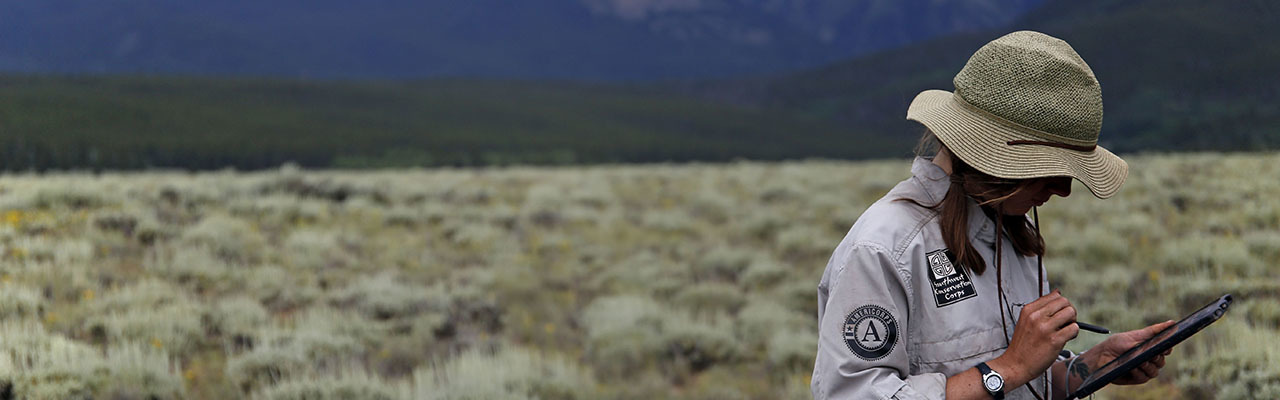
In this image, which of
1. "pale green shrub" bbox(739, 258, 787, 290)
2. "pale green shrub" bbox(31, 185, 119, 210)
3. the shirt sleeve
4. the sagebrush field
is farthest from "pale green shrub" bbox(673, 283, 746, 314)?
"pale green shrub" bbox(31, 185, 119, 210)

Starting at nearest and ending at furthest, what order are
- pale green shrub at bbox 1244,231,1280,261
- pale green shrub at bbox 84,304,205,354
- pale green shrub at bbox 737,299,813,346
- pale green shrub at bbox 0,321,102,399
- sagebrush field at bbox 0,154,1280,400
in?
pale green shrub at bbox 0,321,102,399, sagebrush field at bbox 0,154,1280,400, pale green shrub at bbox 84,304,205,354, pale green shrub at bbox 737,299,813,346, pale green shrub at bbox 1244,231,1280,261

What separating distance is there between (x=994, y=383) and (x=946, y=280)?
26cm

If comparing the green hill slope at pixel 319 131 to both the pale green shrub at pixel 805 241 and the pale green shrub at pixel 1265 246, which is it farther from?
the pale green shrub at pixel 1265 246

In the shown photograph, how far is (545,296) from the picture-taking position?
8.25 metres

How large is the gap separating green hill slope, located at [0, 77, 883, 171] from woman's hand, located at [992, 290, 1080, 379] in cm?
10757

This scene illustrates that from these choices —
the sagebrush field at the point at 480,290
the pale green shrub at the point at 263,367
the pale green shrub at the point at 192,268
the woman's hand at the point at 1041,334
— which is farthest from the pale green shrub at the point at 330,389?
the woman's hand at the point at 1041,334

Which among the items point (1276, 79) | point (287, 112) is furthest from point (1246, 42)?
point (287, 112)

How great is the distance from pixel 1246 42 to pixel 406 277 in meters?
219

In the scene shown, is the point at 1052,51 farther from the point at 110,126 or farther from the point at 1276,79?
the point at 1276,79

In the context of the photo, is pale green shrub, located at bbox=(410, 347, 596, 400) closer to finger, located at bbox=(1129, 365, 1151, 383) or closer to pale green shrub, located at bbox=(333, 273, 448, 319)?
pale green shrub, located at bbox=(333, 273, 448, 319)

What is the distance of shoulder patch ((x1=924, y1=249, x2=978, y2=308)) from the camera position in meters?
1.86

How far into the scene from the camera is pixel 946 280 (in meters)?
1.87

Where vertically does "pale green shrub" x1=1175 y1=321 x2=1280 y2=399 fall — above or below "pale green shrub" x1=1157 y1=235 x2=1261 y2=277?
above

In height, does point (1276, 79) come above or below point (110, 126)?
below
